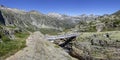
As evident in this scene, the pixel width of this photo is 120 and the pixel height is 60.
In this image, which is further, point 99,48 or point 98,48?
point 98,48

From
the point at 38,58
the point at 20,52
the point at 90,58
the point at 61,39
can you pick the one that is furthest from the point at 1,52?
the point at 61,39

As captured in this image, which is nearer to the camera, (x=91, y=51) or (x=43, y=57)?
(x=43, y=57)

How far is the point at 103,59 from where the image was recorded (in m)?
50.3

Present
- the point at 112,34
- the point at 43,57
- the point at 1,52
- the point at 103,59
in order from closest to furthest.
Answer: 1. the point at 1,52
2. the point at 43,57
3. the point at 103,59
4. the point at 112,34

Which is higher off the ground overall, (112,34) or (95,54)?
(112,34)

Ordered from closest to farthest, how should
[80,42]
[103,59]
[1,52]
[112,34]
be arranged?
[1,52], [103,59], [112,34], [80,42]

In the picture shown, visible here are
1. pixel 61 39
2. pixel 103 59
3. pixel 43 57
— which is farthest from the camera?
pixel 61 39

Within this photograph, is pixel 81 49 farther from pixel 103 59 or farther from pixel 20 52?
pixel 20 52

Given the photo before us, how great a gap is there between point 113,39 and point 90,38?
8.26 m

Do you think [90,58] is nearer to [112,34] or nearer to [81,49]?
[81,49]

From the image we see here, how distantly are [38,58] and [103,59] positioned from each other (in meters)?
20.0

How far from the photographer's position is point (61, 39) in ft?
328

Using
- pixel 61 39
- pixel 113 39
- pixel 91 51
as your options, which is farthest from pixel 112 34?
pixel 61 39

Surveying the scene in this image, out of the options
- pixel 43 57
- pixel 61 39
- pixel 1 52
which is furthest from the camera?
pixel 61 39
